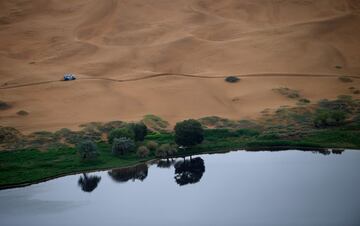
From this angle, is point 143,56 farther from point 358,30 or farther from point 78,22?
point 358,30

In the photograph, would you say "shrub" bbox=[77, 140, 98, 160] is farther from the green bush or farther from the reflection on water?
the green bush

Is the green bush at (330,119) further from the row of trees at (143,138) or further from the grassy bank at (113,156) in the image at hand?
the row of trees at (143,138)

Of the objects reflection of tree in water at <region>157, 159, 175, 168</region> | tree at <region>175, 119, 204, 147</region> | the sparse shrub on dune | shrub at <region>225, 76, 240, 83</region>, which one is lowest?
reflection of tree in water at <region>157, 159, 175, 168</region>

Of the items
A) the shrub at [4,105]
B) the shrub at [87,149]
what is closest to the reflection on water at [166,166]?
the shrub at [87,149]

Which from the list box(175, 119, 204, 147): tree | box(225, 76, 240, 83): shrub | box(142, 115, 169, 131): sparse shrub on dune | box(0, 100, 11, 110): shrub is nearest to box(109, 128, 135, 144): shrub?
box(175, 119, 204, 147): tree

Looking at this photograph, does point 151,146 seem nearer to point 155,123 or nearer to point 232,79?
point 155,123

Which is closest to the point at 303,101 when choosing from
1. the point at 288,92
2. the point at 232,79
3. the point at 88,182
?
the point at 288,92

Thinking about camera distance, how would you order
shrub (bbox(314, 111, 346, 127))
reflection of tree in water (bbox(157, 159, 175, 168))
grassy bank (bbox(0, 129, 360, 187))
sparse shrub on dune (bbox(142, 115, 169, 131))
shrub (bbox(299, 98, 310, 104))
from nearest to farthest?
grassy bank (bbox(0, 129, 360, 187)) → reflection of tree in water (bbox(157, 159, 175, 168)) → shrub (bbox(314, 111, 346, 127)) → sparse shrub on dune (bbox(142, 115, 169, 131)) → shrub (bbox(299, 98, 310, 104))
